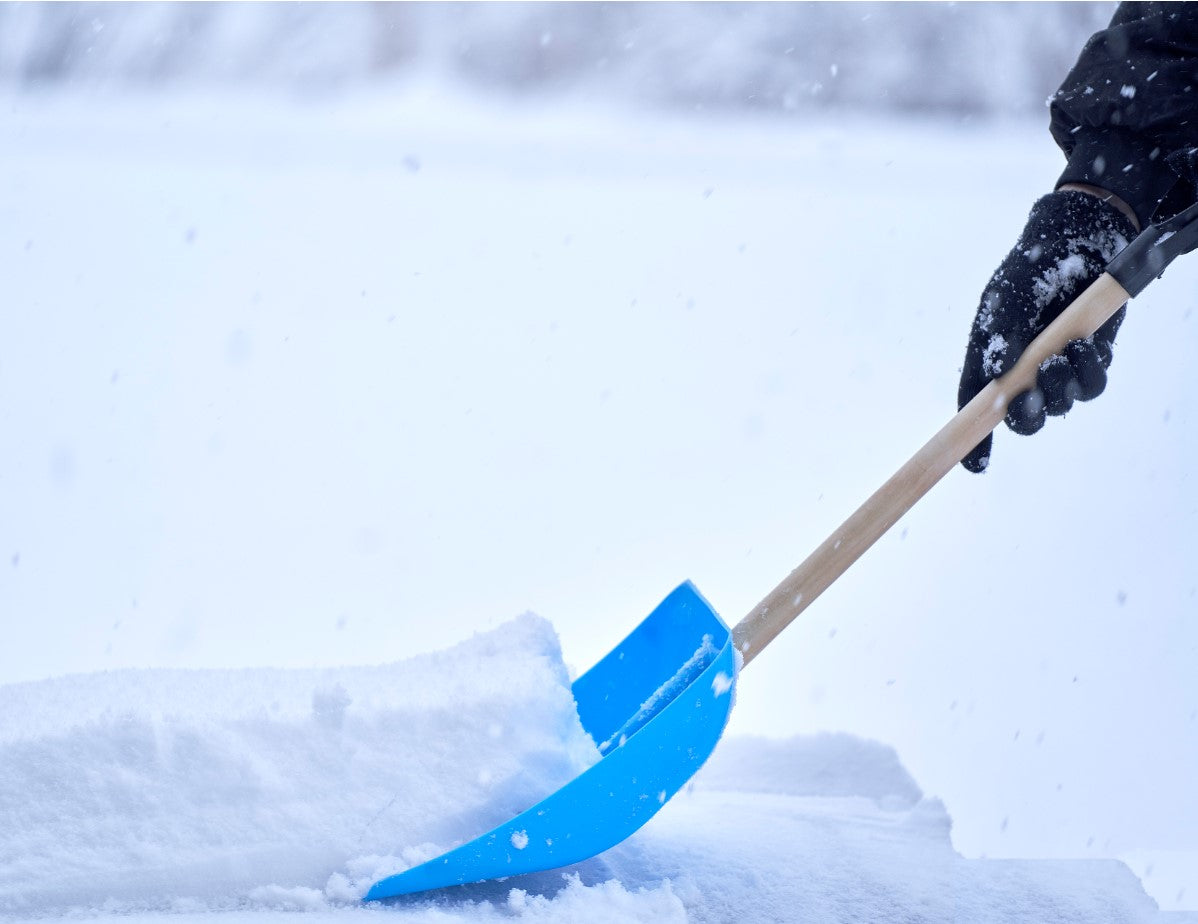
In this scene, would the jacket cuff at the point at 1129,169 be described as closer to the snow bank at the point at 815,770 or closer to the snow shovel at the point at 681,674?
the snow shovel at the point at 681,674

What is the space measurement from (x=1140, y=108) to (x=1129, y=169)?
0.08 m

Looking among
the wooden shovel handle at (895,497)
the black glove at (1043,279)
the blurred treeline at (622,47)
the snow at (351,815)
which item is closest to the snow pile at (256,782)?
the snow at (351,815)

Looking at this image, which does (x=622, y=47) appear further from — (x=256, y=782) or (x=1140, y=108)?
(x=256, y=782)

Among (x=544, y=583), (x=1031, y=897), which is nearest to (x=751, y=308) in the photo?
(x=544, y=583)

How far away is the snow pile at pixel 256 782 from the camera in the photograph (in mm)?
897

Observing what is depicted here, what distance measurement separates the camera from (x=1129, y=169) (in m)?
1.26

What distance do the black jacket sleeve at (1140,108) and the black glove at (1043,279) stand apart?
0.05 metres

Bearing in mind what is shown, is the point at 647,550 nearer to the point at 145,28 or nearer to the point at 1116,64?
the point at 1116,64

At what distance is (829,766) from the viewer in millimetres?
1741

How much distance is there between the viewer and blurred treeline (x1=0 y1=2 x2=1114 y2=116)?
7.38 m

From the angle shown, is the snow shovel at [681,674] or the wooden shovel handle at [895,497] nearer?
the snow shovel at [681,674]

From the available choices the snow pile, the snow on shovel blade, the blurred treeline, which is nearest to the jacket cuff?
the snow on shovel blade

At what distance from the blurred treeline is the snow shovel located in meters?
7.16

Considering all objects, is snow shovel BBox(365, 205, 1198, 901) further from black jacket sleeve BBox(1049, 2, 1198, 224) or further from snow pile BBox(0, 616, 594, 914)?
black jacket sleeve BBox(1049, 2, 1198, 224)
